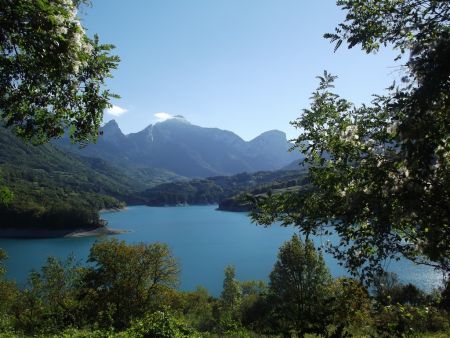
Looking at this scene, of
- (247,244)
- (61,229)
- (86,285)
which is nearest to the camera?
(86,285)

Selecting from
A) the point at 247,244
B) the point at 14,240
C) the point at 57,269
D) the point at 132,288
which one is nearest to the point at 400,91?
the point at 132,288

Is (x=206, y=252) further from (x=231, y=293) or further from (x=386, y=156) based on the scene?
(x=386, y=156)

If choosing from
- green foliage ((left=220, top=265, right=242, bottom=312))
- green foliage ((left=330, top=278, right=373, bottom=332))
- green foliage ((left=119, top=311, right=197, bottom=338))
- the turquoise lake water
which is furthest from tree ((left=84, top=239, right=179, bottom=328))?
green foliage ((left=330, top=278, right=373, bottom=332))

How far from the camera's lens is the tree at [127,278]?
41000 millimetres

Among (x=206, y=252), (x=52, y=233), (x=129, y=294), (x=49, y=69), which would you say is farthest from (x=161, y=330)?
(x=52, y=233)

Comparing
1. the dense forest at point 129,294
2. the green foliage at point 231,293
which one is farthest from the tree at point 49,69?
the green foliage at point 231,293

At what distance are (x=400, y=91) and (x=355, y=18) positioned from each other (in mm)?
2473

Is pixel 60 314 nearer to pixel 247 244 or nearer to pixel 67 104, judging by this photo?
pixel 67 104

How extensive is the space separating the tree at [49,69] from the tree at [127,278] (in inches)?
1322

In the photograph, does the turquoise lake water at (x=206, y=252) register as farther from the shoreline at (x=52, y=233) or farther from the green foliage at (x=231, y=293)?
the green foliage at (x=231, y=293)

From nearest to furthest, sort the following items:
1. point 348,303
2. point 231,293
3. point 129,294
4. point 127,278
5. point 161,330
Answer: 1. point 161,330
2. point 348,303
3. point 129,294
4. point 127,278
5. point 231,293

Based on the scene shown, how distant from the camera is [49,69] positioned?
24.7ft

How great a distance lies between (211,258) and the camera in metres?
115

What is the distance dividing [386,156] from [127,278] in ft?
135
